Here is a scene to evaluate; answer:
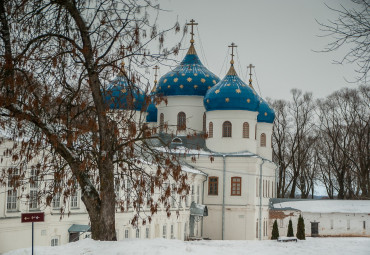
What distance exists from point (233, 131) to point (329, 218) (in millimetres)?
9793

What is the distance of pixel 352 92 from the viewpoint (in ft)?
152

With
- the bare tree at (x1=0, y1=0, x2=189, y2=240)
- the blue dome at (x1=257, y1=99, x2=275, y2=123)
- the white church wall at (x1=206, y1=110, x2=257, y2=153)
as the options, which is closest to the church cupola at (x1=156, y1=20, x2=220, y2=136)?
the white church wall at (x1=206, y1=110, x2=257, y2=153)

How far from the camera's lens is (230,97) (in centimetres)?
3609

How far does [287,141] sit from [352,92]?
26.1 feet

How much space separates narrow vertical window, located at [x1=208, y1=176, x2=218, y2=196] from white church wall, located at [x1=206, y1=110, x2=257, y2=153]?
72.7 inches

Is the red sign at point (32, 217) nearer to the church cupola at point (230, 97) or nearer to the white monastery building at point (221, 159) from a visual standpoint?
the white monastery building at point (221, 159)

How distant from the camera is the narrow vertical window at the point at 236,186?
36031 millimetres

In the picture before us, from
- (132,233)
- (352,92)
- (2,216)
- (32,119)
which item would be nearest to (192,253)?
(32,119)

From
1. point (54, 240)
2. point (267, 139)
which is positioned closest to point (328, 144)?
point (267, 139)

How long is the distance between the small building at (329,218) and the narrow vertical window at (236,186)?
482 cm

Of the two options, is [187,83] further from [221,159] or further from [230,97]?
[221,159]

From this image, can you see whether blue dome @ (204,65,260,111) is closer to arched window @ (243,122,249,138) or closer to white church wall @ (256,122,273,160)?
arched window @ (243,122,249,138)

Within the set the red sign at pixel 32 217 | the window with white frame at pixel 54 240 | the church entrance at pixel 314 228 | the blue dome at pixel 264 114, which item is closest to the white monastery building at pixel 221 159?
the church entrance at pixel 314 228

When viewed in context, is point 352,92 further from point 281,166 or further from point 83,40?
point 83,40
